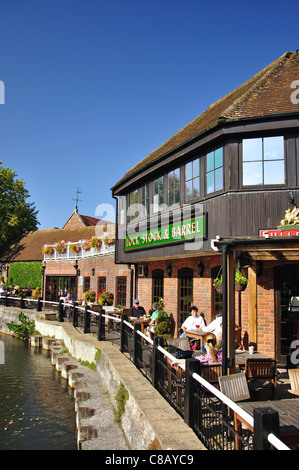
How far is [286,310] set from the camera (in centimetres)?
938

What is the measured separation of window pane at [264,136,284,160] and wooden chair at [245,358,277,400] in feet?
16.1

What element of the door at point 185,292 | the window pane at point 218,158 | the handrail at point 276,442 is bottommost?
the handrail at point 276,442

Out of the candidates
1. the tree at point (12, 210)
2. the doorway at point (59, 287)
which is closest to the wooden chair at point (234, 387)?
the doorway at point (59, 287)

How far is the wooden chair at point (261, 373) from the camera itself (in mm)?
6230

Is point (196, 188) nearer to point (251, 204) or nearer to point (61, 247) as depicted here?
point (251, 204)

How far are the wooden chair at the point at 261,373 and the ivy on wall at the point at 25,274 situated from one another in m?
28.0

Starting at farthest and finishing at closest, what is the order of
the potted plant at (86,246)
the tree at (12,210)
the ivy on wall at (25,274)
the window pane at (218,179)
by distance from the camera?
1. the tree at (12,210)
2. the ivy on wall at (25,274)
3. the potted plant at (86,246)
4. the window pane at (218,179)

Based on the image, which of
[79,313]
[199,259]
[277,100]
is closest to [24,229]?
[79,313]

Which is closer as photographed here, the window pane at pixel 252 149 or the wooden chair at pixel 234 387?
the wooden chair at pixel 234 387

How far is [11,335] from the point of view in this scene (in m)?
21.9

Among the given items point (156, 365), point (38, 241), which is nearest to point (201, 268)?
point (156, 365)

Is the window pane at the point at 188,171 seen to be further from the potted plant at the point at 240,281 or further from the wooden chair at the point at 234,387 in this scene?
the wooden chair at the point at 234,387

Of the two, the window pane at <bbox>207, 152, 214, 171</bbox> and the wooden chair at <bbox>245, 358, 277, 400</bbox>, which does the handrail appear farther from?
the window pane at <bbox>207, 152, 214, 171</bbox>
